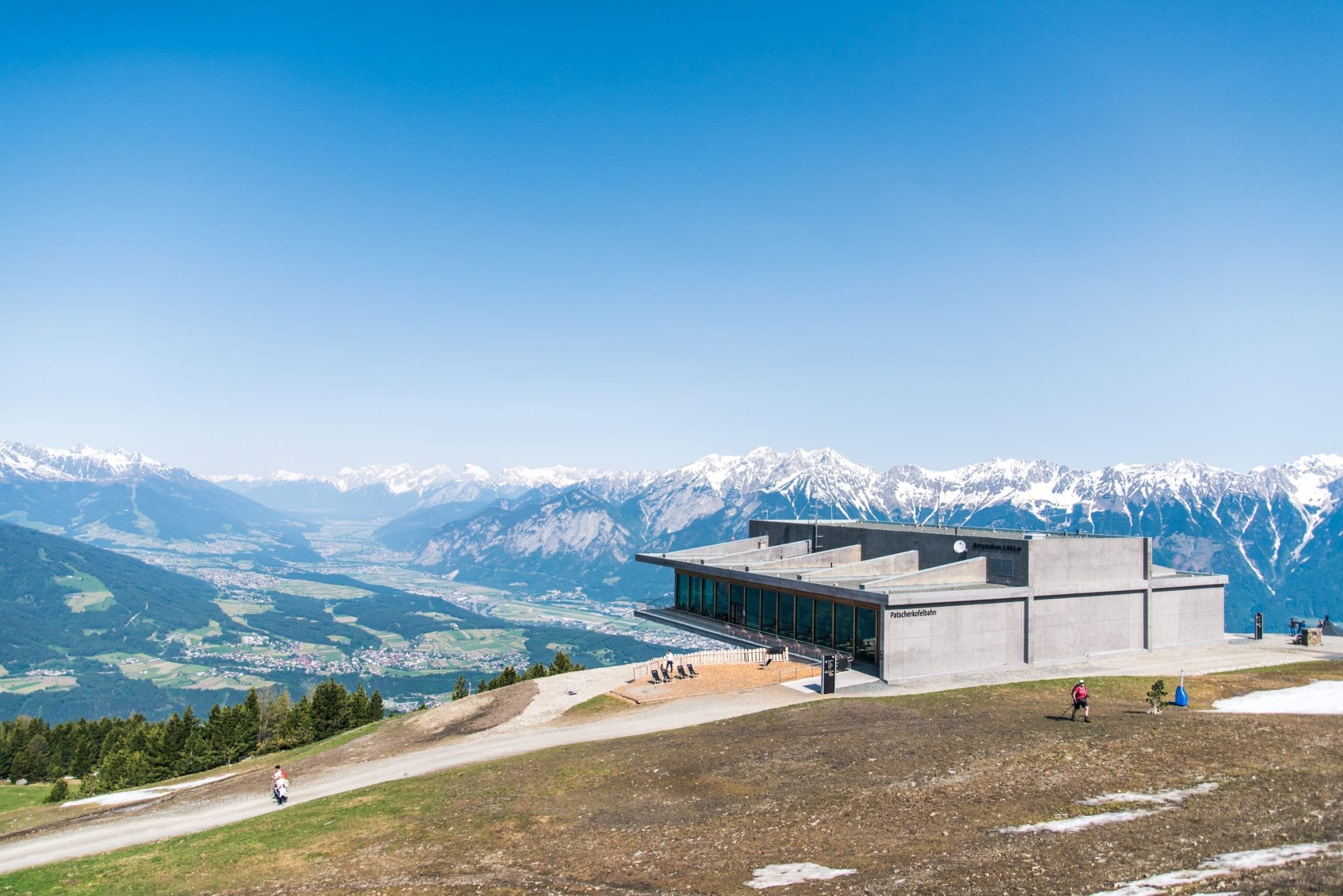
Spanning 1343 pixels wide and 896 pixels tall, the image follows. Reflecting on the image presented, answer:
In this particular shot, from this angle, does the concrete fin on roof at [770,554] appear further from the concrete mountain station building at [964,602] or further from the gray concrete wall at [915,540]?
the concrete mountain station building at [964,602]

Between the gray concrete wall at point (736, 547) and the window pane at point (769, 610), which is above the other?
the gray concrete wall at point (736, 547)

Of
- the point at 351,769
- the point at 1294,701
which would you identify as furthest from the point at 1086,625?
the point at 351,769

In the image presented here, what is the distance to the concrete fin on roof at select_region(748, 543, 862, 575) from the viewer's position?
61531mm

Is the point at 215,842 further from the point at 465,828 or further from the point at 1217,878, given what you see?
the point at 1217,878

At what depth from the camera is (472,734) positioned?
1654 inches

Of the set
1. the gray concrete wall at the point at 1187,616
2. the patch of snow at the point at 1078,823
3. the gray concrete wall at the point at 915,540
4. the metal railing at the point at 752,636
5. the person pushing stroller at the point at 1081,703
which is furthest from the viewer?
the gray concrete wall at the point at 1187,616

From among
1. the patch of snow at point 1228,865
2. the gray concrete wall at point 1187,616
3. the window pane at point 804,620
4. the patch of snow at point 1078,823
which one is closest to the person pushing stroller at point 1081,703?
the patch of snow at point 1078,823

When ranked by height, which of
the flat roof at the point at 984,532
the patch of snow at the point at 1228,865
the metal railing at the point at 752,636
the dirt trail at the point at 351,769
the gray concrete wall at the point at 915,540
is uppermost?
the flat roof at the point at 984,532

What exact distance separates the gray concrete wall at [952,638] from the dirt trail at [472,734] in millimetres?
1224

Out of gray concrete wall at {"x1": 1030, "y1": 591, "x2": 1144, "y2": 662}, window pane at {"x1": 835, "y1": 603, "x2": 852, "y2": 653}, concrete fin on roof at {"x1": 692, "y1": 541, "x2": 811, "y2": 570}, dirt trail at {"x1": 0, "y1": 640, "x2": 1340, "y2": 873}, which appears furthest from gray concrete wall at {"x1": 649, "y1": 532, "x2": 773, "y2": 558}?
gray concrete wall at {"x1": 1030, "y1": 591, "x2": 1144, "y2": 662}

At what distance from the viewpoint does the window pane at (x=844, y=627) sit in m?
49.9

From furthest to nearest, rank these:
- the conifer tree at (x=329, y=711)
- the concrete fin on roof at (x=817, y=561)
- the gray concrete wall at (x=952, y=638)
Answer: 1. the conifer tree at (x=329, y=711)
2. the concrete fin on roof at (x=817, y=561)
3. the gray concrete wall at (x=952, y=638)

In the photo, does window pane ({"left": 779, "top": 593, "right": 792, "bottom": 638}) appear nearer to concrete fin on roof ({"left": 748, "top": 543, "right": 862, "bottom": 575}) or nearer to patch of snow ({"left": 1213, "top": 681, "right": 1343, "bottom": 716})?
concrete fin on roof ({"left": 748, "top": 543, "right": 862, "bottom": 575})

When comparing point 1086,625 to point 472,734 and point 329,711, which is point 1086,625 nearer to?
point 472,734
